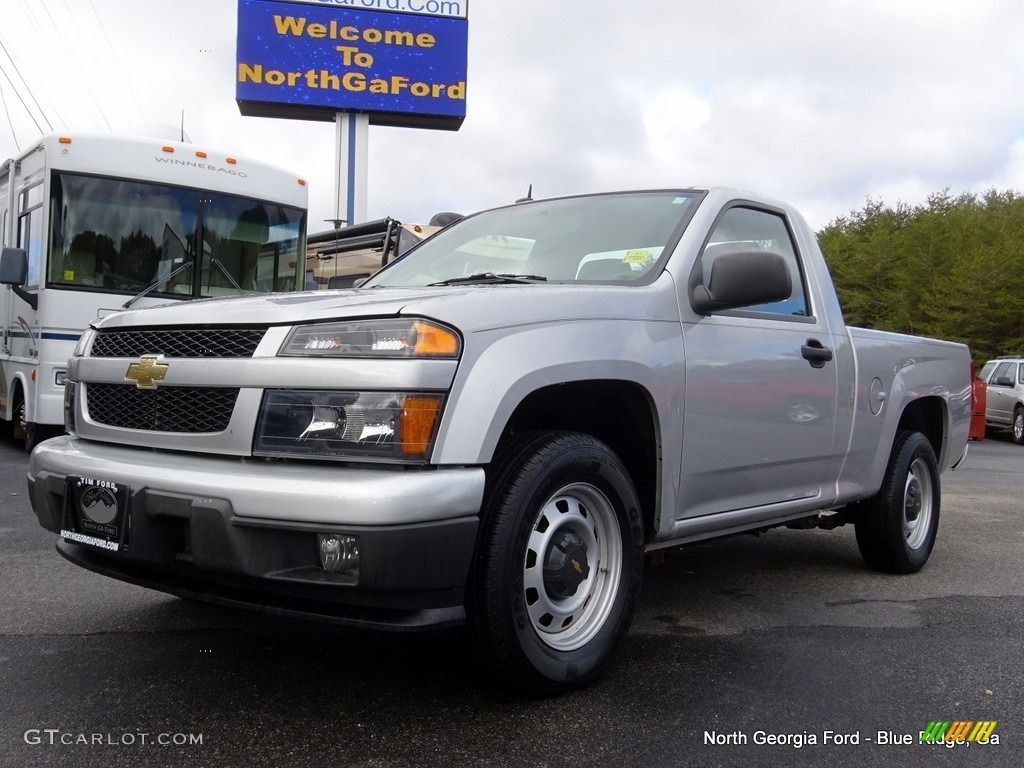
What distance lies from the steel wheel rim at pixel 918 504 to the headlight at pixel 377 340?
338cm

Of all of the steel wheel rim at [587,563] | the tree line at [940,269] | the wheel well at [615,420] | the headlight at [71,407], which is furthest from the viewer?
the tree line at [940,269]

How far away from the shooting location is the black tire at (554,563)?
2838 mm

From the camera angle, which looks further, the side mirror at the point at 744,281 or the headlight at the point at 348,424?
the side mirror at the point at 744,281

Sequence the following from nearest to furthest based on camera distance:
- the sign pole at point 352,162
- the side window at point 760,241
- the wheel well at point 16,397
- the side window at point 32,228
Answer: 1. the side window at point 760,241
2. the side window at point 32,228
3. the wheel well at point 16,397
4. the sign pole at point 352,162

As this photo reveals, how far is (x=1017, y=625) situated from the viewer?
13.9 ft

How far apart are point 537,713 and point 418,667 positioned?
576mm

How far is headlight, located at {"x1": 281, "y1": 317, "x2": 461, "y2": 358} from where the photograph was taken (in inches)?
108

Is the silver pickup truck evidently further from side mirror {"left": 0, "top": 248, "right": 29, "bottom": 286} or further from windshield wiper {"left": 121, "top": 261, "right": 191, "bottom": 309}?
side mirror {"left": 0, "top": 248, "right": 29, "bottom": 286}

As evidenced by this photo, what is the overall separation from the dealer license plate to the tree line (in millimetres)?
26966

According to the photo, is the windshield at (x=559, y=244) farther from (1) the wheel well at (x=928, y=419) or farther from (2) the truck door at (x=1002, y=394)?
(2) the truck door at (x=1002, y=394)

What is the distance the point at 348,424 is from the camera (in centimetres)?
271

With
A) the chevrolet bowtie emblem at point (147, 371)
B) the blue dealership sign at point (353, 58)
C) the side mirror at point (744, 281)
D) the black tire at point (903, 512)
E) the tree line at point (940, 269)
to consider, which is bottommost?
the black tire at point (903, 512)

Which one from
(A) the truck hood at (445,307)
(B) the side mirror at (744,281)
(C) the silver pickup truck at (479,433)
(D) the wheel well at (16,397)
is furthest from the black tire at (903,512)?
(D) the wheel well at (16,397)

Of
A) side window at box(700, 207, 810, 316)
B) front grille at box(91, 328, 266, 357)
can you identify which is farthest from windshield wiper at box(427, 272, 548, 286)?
front grille at box(91, 328, 266, 357)
